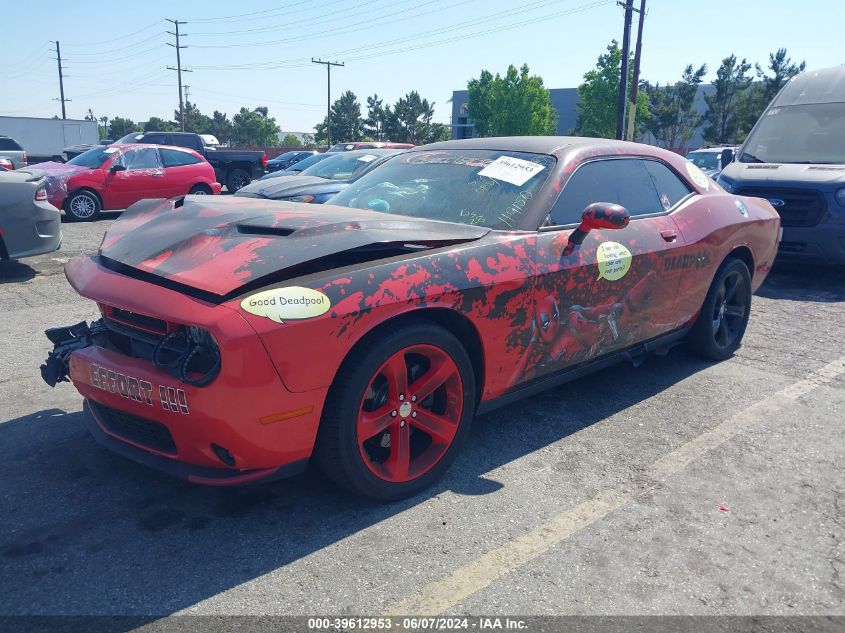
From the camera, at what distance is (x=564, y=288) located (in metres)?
3.34

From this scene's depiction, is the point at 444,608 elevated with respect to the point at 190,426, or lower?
lower

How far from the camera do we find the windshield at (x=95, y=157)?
42.2 ft

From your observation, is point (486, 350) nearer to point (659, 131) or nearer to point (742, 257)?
point (742, 257)

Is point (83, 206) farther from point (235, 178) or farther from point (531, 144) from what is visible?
point (531, 144)

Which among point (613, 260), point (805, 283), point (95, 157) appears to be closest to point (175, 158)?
point (95, 157)

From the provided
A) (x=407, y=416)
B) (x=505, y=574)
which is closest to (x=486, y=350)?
(x=407, y=416)

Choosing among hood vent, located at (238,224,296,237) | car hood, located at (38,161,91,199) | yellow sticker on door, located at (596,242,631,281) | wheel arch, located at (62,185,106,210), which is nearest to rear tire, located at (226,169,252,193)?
car hood, located at (38,161,91,199)

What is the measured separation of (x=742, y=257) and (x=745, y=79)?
5619 centimetres

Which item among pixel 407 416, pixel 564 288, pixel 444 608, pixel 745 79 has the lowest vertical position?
pixel 444 608

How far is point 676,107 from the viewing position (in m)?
53.9

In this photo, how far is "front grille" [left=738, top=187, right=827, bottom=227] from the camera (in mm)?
7387

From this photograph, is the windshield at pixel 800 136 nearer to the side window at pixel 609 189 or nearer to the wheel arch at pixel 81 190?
the side window at pixel 609 189

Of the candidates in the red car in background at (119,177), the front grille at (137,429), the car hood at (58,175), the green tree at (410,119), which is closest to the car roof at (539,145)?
the front grille at (137,429)

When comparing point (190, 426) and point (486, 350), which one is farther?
point (486, 350)
